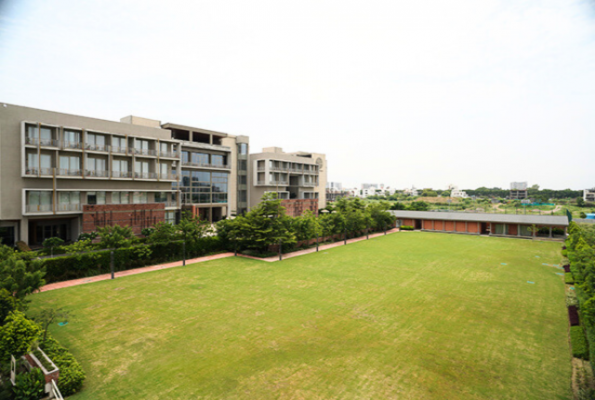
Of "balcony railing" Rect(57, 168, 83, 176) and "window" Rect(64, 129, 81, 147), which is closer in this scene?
"balcony railing" Rect(57, 168, 83, 176)

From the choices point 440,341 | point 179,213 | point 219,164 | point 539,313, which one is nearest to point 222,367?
point 440,341

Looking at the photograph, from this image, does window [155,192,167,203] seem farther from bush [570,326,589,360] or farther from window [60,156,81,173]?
bush [570,326,589,360]

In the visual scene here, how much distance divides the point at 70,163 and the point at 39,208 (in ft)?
16.5

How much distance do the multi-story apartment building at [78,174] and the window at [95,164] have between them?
0.09 m

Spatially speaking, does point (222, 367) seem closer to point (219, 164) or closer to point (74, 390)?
point (74, 390)

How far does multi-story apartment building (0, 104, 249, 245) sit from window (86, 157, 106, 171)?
9 cm

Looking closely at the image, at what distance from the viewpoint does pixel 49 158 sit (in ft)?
97.3

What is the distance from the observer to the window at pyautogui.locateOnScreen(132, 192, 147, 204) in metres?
35.3

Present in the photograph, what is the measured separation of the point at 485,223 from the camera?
47750mm

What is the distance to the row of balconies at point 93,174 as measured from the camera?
28.5m

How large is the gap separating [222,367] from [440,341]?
8.39 meters

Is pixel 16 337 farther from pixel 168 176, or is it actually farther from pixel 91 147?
pixel 168 176

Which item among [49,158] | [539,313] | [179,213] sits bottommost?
[539,313]

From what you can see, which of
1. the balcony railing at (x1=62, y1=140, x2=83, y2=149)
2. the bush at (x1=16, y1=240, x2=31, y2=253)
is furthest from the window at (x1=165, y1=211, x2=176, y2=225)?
the bush at (x1=16, y1=240, x2=31, y2=253)
